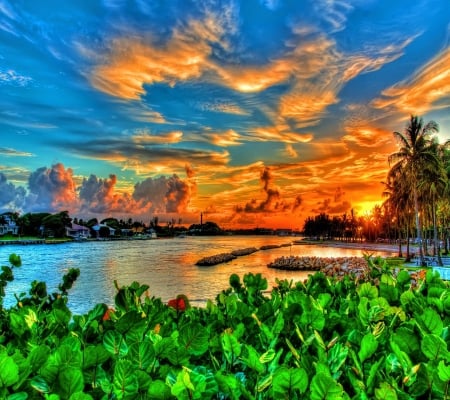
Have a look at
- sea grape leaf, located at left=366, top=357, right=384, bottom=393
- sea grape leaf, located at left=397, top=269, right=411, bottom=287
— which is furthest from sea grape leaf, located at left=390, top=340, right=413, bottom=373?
sea grape leaf, located at left=397, top=269, right=411, bottom=287

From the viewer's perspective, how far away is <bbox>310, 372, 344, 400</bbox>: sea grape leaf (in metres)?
0.96

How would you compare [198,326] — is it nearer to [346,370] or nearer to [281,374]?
[281,374]

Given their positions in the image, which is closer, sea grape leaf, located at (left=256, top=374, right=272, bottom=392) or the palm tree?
sea grape leaf, located at (left=256, top=374, right=272, bottom=392)

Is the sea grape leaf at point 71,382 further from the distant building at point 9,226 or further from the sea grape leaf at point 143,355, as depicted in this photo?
the distant building at point 9,226

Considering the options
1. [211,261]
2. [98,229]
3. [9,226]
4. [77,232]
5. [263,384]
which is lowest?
[211,261]

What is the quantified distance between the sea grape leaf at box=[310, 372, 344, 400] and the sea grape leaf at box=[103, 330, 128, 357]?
2.35 ft

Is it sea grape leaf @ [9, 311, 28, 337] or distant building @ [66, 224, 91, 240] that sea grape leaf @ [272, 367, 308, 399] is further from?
distant building @ [66, 224, 91, 240]

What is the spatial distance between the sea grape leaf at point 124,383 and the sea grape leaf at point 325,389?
484 millimetres

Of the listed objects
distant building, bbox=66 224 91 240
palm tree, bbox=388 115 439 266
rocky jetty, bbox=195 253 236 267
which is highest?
palm tree, bbox=388 115 439 266

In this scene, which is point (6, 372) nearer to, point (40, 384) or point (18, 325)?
point (40, 384)

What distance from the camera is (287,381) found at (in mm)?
1036

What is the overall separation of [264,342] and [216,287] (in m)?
27.5

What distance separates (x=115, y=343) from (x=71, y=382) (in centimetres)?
35

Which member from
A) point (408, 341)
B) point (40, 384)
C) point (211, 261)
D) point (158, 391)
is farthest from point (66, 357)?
point (211, 261)
